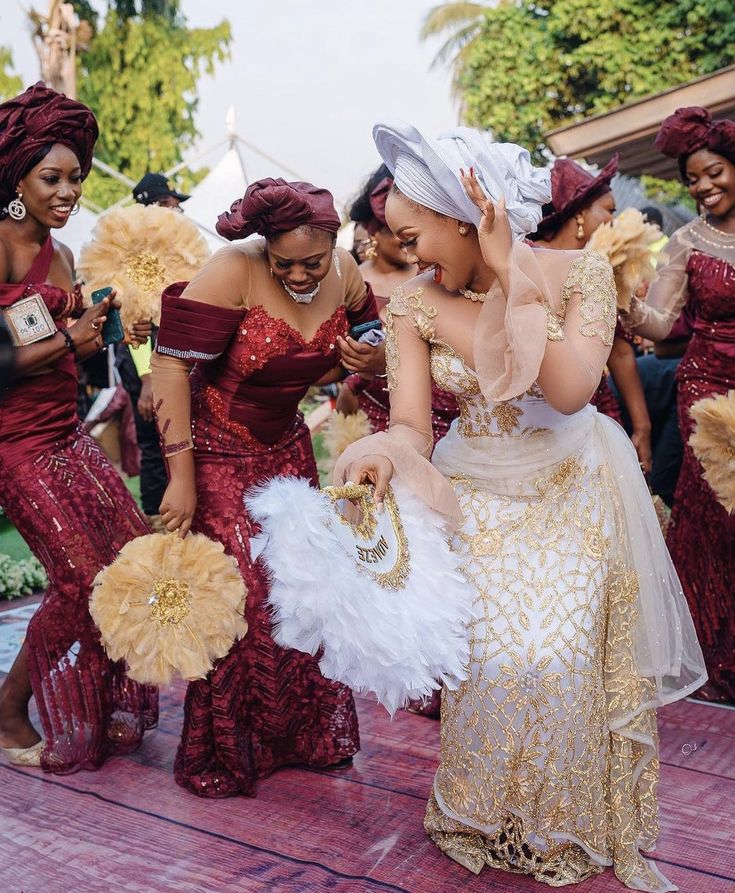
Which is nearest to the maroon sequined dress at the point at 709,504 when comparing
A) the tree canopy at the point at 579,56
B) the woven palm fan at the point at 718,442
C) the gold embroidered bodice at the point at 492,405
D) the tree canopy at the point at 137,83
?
the woven palm fan at the point at 718,442

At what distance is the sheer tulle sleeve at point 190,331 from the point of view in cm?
311

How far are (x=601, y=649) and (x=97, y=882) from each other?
155 centimetres

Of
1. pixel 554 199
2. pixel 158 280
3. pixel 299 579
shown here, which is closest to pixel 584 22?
pixel 554 199

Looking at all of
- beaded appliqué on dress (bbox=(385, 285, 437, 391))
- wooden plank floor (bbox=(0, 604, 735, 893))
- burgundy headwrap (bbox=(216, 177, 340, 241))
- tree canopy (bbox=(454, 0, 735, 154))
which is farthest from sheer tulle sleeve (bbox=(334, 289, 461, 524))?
tree canopy (bbox=(454, 0, 735, 154))

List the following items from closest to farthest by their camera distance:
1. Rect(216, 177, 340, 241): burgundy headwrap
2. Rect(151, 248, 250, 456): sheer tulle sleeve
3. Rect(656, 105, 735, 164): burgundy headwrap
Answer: Rect(216, 177, 340, 241): burgundy headwrap, Rect(151, 248, 250, 456): sheer tulle sleeve, Rect(656, 105, 735, 164): burgundy headwrap

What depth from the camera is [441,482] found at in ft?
8.33

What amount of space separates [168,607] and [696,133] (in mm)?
2763

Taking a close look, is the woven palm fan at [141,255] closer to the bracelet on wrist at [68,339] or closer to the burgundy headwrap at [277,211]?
the bracelet on wrist at [68,339]

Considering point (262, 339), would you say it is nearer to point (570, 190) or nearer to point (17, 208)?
point (17, 208)

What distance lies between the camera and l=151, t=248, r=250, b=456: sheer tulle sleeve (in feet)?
10.2

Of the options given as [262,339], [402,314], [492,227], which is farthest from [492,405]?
[262,339]

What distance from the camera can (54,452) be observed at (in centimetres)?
346

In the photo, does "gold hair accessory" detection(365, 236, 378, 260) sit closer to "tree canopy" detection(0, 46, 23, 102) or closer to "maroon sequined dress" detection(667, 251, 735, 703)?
"maroon sequined dress" detection(667, 251, 735, 703)

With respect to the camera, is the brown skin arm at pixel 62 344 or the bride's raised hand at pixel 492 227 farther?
the brown skin arm at pixel 62 344
